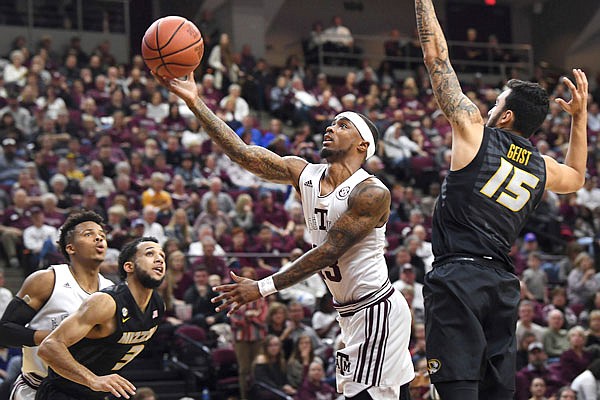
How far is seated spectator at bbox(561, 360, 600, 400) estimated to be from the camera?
35.9ft

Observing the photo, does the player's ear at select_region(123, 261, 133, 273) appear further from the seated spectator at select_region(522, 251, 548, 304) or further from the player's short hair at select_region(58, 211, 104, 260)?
the seated spectator at select_region(522, 251, 548, 304)

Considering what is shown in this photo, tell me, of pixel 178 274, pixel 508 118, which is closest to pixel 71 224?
pixel 508 118

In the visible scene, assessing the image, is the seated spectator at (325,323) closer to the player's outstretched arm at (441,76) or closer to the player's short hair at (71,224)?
the player's short hair at (71,224)

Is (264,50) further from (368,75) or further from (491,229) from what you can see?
(491,229)

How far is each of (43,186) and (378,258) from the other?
911 cm

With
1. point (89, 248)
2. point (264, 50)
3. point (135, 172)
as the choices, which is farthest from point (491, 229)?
point (264, 50)

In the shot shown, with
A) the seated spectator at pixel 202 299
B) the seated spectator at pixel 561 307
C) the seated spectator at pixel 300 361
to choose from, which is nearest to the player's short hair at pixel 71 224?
the seated spectator at pixel 300 361

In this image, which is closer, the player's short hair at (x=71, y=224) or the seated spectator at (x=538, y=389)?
the player's short hair at (x=71, y=224)

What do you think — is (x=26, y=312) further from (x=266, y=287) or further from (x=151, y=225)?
(x=151, y=225)

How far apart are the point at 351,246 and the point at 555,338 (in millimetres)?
8056

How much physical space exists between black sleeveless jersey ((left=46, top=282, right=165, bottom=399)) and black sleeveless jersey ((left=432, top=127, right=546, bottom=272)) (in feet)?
6.45

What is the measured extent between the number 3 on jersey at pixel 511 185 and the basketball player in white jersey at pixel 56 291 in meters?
2.84

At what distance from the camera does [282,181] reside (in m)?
5.89

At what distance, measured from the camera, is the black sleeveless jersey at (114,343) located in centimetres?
601
